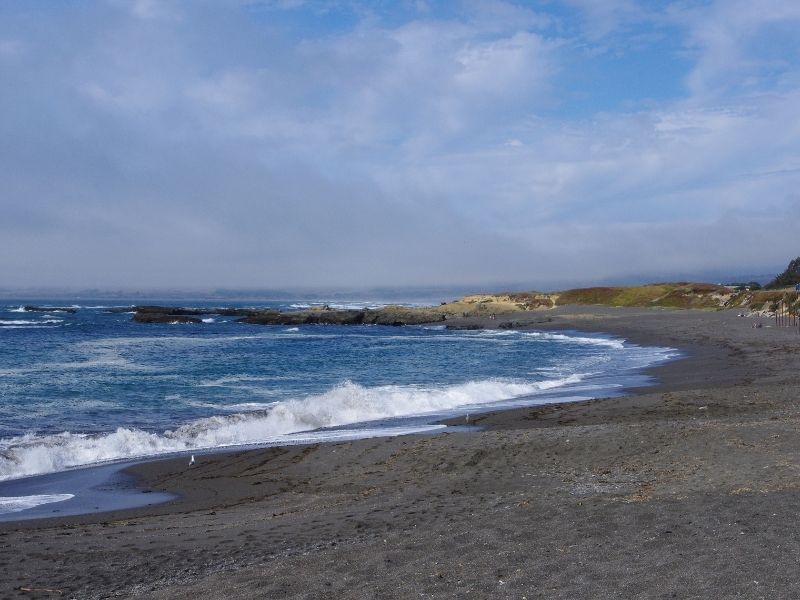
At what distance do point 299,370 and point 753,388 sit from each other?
20720 mm

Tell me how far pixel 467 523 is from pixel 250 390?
19158 mm

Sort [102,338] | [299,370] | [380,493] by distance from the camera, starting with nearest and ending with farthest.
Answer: [380,493]
[299,370]
[102,338]

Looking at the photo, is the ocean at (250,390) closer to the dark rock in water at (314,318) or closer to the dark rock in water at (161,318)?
the dark rock in water at (161,318)

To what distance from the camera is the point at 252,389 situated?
26719 millimetres

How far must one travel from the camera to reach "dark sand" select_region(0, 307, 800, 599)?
21.2 feet

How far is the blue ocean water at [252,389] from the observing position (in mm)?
17125

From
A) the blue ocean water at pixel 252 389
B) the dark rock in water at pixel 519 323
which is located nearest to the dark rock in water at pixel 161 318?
the blue ocean water at pixel 252 389

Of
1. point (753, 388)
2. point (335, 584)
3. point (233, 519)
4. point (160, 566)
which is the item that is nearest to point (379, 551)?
point (335, 584)

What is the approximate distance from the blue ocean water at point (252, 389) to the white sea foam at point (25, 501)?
2.27m

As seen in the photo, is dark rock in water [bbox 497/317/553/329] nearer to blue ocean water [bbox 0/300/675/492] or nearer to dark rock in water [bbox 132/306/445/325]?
dark rock in water [bbox 132/306/445/325]

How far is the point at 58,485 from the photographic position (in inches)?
502

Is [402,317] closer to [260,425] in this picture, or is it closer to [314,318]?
[314,318]

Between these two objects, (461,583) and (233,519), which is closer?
(461,583)

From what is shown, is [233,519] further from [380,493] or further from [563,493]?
[563,493]
